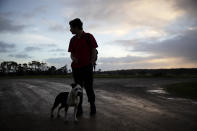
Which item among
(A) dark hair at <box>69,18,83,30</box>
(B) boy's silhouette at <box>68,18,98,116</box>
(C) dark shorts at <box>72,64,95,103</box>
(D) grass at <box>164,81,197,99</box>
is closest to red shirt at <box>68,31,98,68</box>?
(B) boy's silhouette at <box>68,18,98,116</box>

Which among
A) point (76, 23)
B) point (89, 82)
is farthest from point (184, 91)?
point (76, 23)

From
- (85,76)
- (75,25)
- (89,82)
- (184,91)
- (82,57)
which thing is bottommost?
(184,91)

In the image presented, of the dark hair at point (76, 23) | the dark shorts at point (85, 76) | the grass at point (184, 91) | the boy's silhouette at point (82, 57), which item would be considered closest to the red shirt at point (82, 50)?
the boy's silhouette at point (82, 57)

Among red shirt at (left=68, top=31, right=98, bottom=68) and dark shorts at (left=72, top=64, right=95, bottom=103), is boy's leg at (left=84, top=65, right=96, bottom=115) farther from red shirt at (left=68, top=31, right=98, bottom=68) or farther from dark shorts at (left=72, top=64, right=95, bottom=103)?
red shirt at (left=68, top=31, right=98, bottom=68)

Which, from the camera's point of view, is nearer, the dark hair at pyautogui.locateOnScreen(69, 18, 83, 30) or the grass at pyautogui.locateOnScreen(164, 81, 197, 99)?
the dark hair at pyautogui.locateOnScreen(69, 18, 83, 30)

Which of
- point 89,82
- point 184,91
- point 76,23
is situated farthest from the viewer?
point 184,91

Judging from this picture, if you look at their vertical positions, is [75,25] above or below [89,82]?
above

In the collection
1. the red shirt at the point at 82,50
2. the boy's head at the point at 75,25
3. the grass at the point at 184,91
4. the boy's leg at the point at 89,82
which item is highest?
the boy's head at the point at 75,25

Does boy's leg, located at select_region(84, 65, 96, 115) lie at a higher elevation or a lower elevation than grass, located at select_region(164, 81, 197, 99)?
higher

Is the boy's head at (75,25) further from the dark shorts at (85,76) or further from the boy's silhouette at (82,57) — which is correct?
the dark shorts at (85,76)

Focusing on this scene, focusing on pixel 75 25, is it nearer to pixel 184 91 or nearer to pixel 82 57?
pixel 82 57

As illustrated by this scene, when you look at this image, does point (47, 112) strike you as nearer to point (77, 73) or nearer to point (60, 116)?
point (60, 116)

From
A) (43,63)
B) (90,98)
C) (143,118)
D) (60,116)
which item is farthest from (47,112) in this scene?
(43,63)

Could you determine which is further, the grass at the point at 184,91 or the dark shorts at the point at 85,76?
the grass at the point at 184,91
